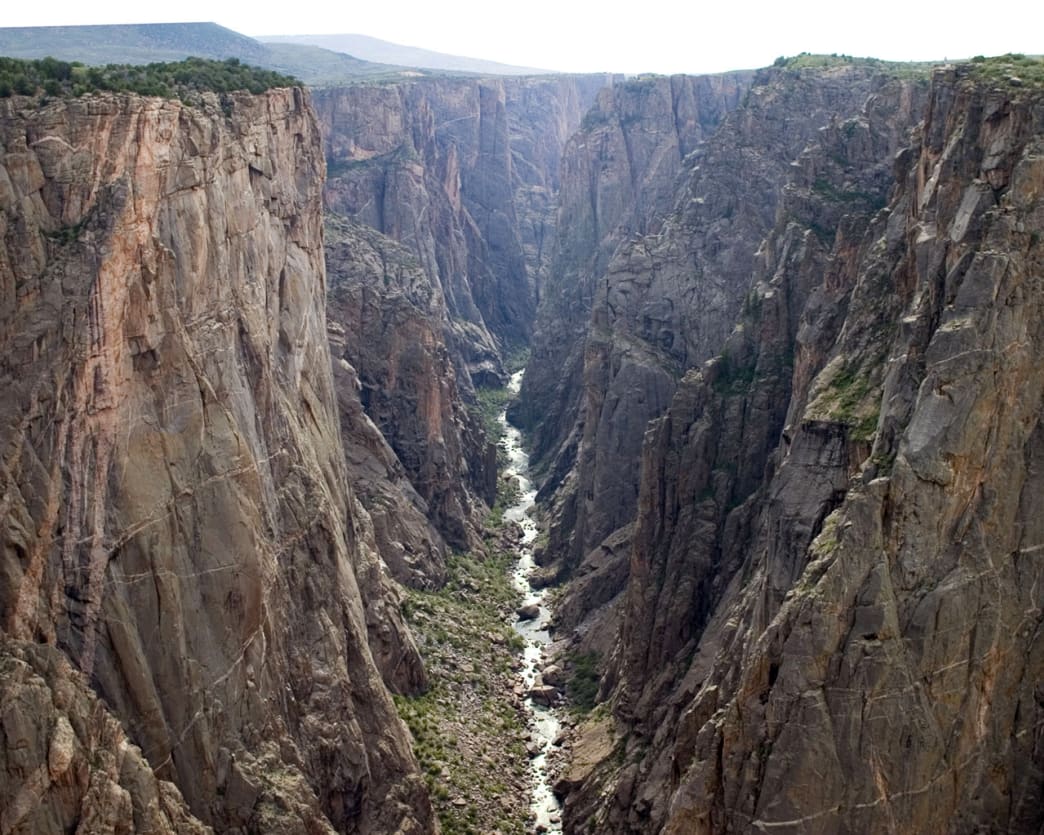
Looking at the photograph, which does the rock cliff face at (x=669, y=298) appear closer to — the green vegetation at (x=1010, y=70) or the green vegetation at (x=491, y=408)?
the green vegetation at (x=491, y=408)

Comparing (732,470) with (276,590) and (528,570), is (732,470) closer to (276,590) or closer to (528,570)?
(276,590)

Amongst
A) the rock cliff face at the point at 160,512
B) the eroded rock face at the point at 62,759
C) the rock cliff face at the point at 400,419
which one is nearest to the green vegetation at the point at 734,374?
the rock cliff face at the point at 160,512

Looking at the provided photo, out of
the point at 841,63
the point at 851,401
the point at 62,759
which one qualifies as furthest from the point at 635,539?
the point at 841,63

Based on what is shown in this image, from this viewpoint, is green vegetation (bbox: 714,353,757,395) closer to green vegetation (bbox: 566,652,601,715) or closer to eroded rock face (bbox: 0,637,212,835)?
green vegetation (bbox: 566,652,601,715)

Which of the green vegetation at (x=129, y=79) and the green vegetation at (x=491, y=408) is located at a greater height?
the green vegetation at (x=129, y=79)

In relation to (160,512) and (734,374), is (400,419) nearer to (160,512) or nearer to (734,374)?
(734,374)

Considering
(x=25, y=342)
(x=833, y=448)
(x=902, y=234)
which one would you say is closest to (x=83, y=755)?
(x=25, y=342)
